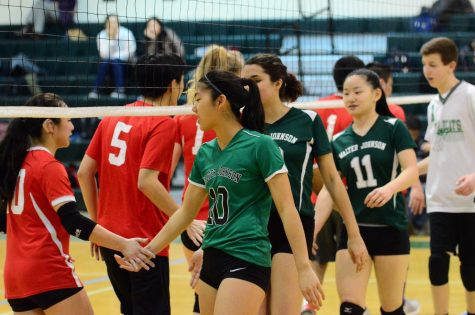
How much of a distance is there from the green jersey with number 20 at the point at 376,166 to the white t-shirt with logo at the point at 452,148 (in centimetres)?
89

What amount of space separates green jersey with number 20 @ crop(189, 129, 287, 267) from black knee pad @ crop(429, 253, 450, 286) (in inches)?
112

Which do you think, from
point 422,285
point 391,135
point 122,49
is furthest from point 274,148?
point 122,49

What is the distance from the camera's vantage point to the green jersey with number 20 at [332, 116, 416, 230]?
6.13 m

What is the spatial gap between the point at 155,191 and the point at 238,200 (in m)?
0.94

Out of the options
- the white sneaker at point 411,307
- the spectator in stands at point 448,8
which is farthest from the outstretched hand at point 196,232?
the spectator in stands at point 448,8

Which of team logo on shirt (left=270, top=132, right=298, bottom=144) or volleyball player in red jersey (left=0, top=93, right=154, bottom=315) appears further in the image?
team logo on shirt (left=270, top=132, right=298, bottom=144)

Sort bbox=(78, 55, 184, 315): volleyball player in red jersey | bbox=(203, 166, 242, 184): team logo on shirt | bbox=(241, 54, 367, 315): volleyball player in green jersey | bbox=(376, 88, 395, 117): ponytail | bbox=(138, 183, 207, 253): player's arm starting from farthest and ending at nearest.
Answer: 1. bbox=(376, 88, 395, 117): ponytail
2. bbox=(78, 55, 184, 315): volleyball player in red jersey
3. bbox=(241, 54, 367, 315): volleyball player in green jersey
4. bbox=(138, 183, 207, 253): player's arm
5. bbox=(203, 166, 242, 184): team logo on shirt

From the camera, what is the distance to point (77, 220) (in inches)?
186

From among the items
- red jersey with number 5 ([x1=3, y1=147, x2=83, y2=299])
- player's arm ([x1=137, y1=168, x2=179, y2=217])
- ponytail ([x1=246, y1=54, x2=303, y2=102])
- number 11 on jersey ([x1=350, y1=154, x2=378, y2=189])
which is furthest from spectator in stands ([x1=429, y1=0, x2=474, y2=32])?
red jersey with number 5 ([x1=3, y1=147, x2=83, y2=299])

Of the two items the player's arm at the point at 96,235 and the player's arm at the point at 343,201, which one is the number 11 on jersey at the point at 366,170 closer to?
the player's arm at the point at 343,201

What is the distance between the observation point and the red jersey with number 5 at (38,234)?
475 cm

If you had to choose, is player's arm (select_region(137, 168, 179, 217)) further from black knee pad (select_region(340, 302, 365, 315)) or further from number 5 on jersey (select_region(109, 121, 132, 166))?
black knee pad (select_region(340, 302, 365, 315))

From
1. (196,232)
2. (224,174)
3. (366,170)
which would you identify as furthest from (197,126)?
(224,174)

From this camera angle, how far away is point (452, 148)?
23.1ft
